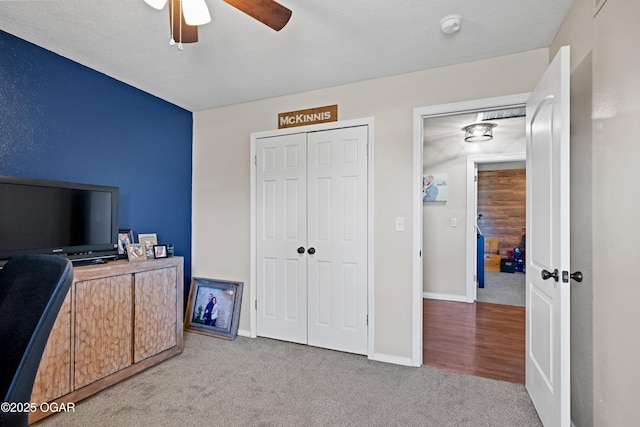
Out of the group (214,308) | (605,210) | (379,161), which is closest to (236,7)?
(379,161)

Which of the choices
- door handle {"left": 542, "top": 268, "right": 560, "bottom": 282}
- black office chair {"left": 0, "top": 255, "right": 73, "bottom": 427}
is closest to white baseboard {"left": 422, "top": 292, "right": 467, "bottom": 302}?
door handle {"left": 542, "top": 268, "right": 560, "bottom": 282}

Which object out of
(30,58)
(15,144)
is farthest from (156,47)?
(15,144)

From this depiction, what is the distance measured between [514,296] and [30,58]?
247 inches

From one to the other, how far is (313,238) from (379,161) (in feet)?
3.15

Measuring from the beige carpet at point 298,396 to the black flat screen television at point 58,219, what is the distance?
3.44 feet

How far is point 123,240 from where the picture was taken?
285 cm

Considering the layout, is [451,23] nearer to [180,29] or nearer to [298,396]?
[180,29]

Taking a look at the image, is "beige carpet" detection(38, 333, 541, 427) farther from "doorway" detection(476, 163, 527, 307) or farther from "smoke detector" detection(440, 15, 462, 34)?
"doorway" detection(476, 163, 527, 307)

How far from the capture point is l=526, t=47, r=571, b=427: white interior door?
5.19ft

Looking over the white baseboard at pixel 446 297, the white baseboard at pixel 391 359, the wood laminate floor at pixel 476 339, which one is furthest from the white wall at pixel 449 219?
the white baseboard at pixel 391 359

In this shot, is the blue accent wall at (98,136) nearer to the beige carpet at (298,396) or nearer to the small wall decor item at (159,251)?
the small wall decor item at (159,251)

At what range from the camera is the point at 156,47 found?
2357 mm

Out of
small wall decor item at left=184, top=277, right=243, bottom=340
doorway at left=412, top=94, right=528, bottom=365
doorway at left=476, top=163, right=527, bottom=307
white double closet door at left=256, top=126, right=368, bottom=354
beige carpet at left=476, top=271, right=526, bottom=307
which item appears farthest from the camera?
doorway at left=476, top=163, right=527, bottom=307

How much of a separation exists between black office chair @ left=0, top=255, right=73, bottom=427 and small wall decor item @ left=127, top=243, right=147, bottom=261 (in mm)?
1764
